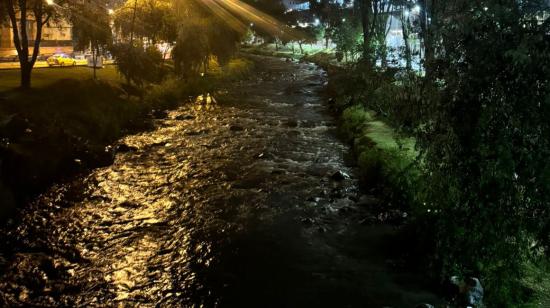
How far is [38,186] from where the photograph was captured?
1738 centimetres

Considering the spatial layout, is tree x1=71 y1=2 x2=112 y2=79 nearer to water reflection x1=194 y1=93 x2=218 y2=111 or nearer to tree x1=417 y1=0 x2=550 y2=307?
water reflection x1=194 y1=93 x2=218 y2=111

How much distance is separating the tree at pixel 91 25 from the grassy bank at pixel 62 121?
2700 mm

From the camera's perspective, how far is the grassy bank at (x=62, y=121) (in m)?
17.2

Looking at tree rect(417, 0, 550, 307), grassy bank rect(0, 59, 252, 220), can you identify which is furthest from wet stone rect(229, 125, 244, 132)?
tree rect(417, 0, 550, 307)

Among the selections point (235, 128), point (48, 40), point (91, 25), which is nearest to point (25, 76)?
point (91, 25)

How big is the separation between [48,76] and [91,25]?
4.78 metres

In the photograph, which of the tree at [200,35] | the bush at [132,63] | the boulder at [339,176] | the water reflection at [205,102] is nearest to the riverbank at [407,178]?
the boulder at [339,176]

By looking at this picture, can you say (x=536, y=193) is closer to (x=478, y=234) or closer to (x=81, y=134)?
(x=478, y=234)

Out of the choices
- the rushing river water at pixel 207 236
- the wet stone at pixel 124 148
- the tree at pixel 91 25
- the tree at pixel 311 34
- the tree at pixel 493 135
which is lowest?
the rushing river water at pixel 207 236

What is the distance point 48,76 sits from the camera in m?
32.8

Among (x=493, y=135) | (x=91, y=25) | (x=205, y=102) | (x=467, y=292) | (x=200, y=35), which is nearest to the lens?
(x=493, y=135)

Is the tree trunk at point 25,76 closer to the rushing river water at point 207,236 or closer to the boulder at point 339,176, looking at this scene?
the rushing river water at point 207,236

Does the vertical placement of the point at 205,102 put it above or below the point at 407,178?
above

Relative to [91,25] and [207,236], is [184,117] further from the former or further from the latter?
[207,236]
